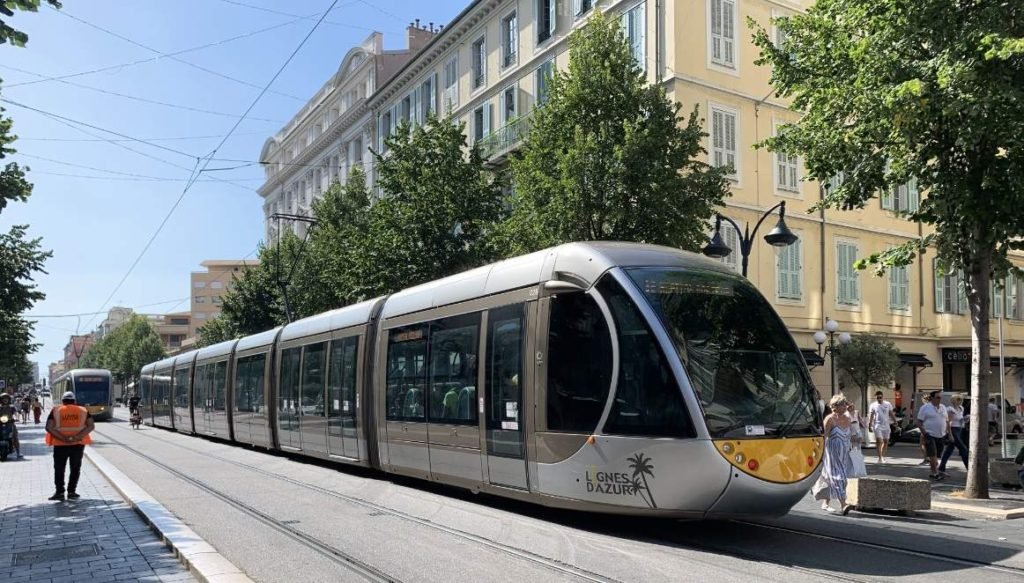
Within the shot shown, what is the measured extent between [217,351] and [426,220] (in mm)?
7284

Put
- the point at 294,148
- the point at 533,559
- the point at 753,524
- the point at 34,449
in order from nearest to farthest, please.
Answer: the point at 533,559
the point at 753,524
the point at 34,449
the point at 294,148

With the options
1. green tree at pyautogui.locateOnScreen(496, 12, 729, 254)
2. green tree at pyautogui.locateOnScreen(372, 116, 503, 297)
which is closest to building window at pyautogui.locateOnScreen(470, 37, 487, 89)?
green tree at pyautogui.locateOnScreen(372, 116, 503, 297)

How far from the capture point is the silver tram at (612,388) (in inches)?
327

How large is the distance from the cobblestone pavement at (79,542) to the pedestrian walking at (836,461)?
7859mm

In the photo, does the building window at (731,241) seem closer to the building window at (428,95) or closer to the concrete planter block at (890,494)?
the concrete planter block at (890,494)

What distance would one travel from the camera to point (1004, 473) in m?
14.2

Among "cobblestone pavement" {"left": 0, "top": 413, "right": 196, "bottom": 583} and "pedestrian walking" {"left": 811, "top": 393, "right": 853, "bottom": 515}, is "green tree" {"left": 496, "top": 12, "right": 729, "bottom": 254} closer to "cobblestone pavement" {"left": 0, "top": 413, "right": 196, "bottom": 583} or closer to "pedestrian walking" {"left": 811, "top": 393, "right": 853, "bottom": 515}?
"pedestrian walking" {"left": 811, "top": 393, "right": 853, "bottom": 515}

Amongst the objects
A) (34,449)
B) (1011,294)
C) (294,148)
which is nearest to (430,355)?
(34,449)

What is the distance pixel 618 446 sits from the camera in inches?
340

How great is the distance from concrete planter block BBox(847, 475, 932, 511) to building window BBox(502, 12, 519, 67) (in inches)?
1009

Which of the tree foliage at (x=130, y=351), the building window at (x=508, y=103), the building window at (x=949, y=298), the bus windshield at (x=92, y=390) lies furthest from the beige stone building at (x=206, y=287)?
the building window at (x=949, y=298)

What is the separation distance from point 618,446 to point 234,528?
440cm

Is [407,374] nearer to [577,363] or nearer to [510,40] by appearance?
[577,363]

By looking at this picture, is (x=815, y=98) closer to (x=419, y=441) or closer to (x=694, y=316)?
(x=694, y=316)
